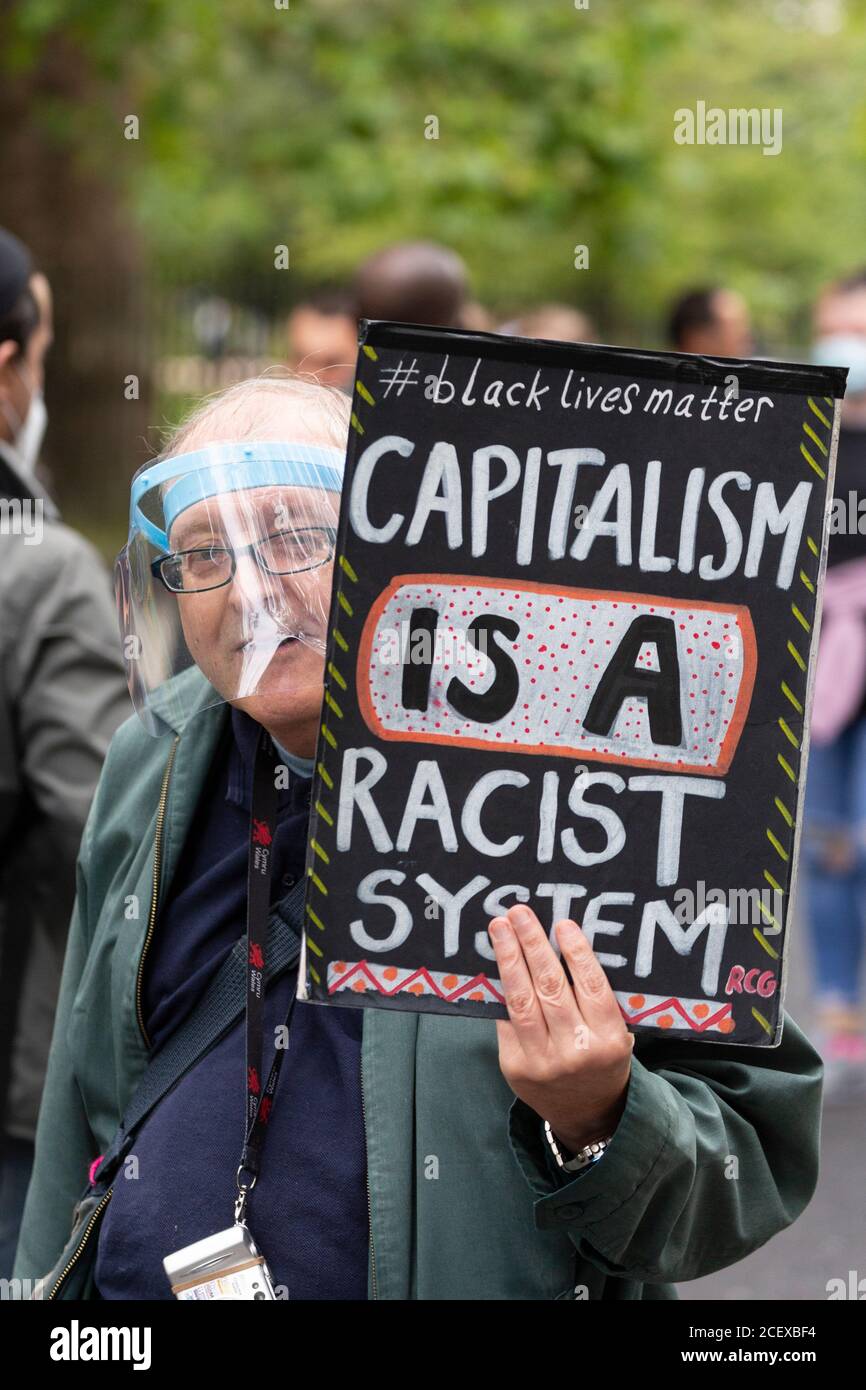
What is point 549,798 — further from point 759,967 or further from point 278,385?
point 278,385

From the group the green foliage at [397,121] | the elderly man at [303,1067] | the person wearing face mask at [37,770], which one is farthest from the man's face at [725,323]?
the elderly man at [303,1067]

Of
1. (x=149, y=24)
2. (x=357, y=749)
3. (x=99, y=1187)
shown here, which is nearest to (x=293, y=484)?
(x=357, y=749)

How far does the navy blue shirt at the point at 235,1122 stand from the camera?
193 cm

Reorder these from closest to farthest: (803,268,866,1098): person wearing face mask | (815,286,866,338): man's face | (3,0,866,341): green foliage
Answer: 1. (803,268,866,1098): person wearing face mask
2. (815,286,866,338): man's face
3. (3,0,866,341): green foliage

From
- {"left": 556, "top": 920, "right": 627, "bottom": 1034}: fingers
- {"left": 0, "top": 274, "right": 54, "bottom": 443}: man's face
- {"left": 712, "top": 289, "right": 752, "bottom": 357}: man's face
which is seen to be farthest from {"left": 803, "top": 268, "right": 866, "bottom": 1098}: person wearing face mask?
{"left": 556, "top": 920, "right": 627, "bottom": 1034}: fingers

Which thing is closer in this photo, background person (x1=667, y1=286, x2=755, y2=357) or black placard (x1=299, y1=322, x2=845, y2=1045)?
black placard (x1=299, y1=322, x2=845, y2=1045)

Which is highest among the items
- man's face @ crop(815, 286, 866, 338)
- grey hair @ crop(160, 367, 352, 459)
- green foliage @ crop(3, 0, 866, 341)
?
green foliage @ crop(3, 0, 866, 341)

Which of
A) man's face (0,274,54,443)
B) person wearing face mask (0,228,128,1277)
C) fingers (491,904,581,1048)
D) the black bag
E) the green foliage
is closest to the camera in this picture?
fingers (491,904,581,1048)

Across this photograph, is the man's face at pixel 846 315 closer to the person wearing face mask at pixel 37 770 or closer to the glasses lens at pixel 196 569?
the person wearing face mask at pixel 37 770

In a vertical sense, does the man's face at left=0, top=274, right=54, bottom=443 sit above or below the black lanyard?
above

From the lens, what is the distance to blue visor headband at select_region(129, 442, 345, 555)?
1.97 m

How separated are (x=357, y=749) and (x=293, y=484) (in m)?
0.35

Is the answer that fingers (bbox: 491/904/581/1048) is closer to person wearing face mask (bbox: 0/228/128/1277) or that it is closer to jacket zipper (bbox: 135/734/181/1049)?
jacket zipper (bbox: 135/734/181/1049)

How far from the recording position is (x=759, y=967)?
1.78 m
